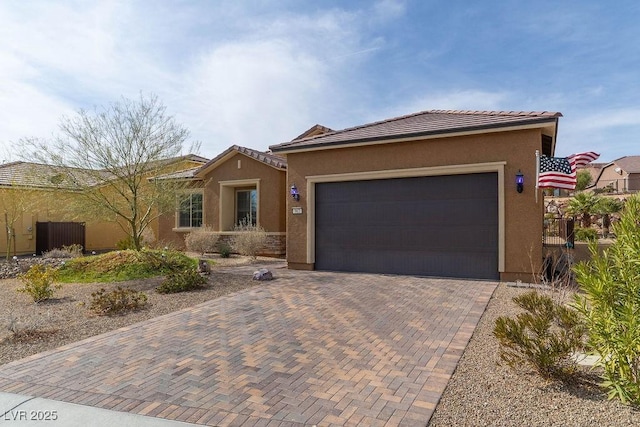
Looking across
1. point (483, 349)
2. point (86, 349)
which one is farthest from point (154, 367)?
point (483, 349)

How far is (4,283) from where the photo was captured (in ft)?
36.5

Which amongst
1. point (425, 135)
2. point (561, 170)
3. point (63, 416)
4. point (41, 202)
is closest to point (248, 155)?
point (41, 202)

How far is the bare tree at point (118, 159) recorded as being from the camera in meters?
12.5

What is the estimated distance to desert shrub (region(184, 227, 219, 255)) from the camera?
17.6m

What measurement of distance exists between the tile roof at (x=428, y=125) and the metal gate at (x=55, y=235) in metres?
14.4

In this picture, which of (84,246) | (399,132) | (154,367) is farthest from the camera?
(84,246)

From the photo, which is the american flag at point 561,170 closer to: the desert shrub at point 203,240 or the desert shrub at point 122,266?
the desert shrub at point 122,266

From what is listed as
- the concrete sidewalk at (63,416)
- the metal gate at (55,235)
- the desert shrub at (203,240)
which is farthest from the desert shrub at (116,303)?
the metal gate at (55,235)

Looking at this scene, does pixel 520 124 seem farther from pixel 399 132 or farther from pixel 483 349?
pixel 483 349

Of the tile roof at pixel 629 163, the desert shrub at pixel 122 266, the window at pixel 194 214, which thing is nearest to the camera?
the desert shrub at pixel 122 266

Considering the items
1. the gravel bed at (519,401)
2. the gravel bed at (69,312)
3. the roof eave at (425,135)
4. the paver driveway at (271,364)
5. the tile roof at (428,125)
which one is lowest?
the gravel bed at (69,312)

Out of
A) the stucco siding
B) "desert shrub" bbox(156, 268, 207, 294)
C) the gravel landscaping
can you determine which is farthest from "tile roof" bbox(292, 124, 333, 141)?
the gravel landscaping

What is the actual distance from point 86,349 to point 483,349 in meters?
5.61

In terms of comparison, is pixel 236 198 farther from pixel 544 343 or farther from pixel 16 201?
pixel 544 343
